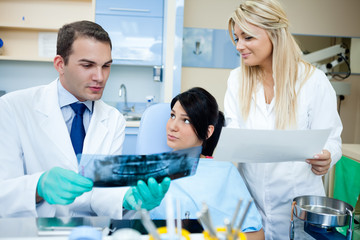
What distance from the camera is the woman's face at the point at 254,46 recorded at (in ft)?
4.79

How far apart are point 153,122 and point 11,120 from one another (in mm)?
817

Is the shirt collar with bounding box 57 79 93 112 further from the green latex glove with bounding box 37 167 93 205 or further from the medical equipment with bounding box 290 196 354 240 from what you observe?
the medical equipment with bounding box 290 196 354 240

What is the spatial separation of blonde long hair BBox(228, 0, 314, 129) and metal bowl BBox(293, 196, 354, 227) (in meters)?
0.41

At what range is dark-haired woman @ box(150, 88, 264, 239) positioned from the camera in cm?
148

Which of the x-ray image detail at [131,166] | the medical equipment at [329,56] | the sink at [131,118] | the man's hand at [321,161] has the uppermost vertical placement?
the medical equipment at [329,56]

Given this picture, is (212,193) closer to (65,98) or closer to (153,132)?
(153,132)

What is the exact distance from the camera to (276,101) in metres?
1.50

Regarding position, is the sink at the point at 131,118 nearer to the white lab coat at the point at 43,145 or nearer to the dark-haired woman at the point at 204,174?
the dark-haired woman at the point at 204,174

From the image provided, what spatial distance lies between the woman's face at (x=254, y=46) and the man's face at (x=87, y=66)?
608mm

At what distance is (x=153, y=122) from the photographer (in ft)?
6.28

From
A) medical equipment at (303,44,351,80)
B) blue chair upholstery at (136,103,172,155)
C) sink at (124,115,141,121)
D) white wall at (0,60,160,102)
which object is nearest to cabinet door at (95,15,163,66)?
white wall at (0,60,160,102)

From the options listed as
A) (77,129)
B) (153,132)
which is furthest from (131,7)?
(77,129)

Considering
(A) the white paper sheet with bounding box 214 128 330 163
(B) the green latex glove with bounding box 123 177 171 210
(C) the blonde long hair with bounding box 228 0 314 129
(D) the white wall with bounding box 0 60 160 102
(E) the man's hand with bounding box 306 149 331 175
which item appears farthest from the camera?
(D) the white wall with bounding box 0 60 160 102

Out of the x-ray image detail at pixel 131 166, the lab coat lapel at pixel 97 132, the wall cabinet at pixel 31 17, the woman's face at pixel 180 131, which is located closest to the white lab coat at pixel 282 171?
the woman's face at pixel 180 131
